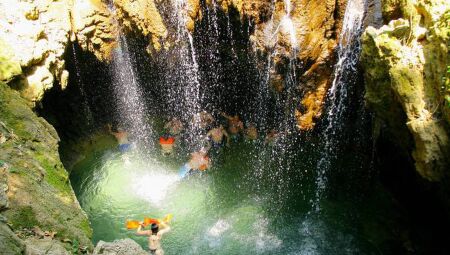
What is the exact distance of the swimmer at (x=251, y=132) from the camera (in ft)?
31.8

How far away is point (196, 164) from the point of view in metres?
9.46

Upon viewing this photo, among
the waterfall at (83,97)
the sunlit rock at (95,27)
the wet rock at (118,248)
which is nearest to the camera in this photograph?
Answer: the wet rock at (118,248)

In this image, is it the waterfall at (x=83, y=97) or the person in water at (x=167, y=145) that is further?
the person in water at (x=167, y=145)

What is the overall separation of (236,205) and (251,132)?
2249 millimetres

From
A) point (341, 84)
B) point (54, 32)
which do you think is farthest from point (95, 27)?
point (341, 84)

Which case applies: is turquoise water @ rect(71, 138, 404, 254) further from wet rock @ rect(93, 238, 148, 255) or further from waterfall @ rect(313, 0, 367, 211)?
wet rock @ rect(93, 238, 148, 255)

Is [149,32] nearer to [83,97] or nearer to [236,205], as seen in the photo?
[83,97]

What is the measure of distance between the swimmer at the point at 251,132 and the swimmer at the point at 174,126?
194cm

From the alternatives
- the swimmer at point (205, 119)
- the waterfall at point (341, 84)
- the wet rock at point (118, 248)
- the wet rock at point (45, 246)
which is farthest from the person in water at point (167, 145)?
the wet rock at point (45, 246)

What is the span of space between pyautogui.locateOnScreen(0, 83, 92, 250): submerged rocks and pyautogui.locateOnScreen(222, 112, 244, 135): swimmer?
492 cm

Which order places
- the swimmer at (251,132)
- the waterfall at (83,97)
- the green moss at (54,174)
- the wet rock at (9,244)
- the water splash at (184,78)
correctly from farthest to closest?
the swimmer at (251,132) < the waterfall at (83,97) < the water splash at (184,78) < the green moss at (54,174) < the wet rock at (9,244)

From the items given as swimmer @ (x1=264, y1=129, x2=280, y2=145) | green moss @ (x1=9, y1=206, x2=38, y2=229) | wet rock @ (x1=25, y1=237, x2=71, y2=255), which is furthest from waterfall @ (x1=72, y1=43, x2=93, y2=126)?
wet rock @ (x1=25, y1=237, x2=71, y2=255)

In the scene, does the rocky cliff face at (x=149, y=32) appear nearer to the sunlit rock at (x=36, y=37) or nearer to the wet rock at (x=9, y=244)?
the sunlit rock at (x=36, y=37)

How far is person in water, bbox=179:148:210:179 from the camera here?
9328mm
